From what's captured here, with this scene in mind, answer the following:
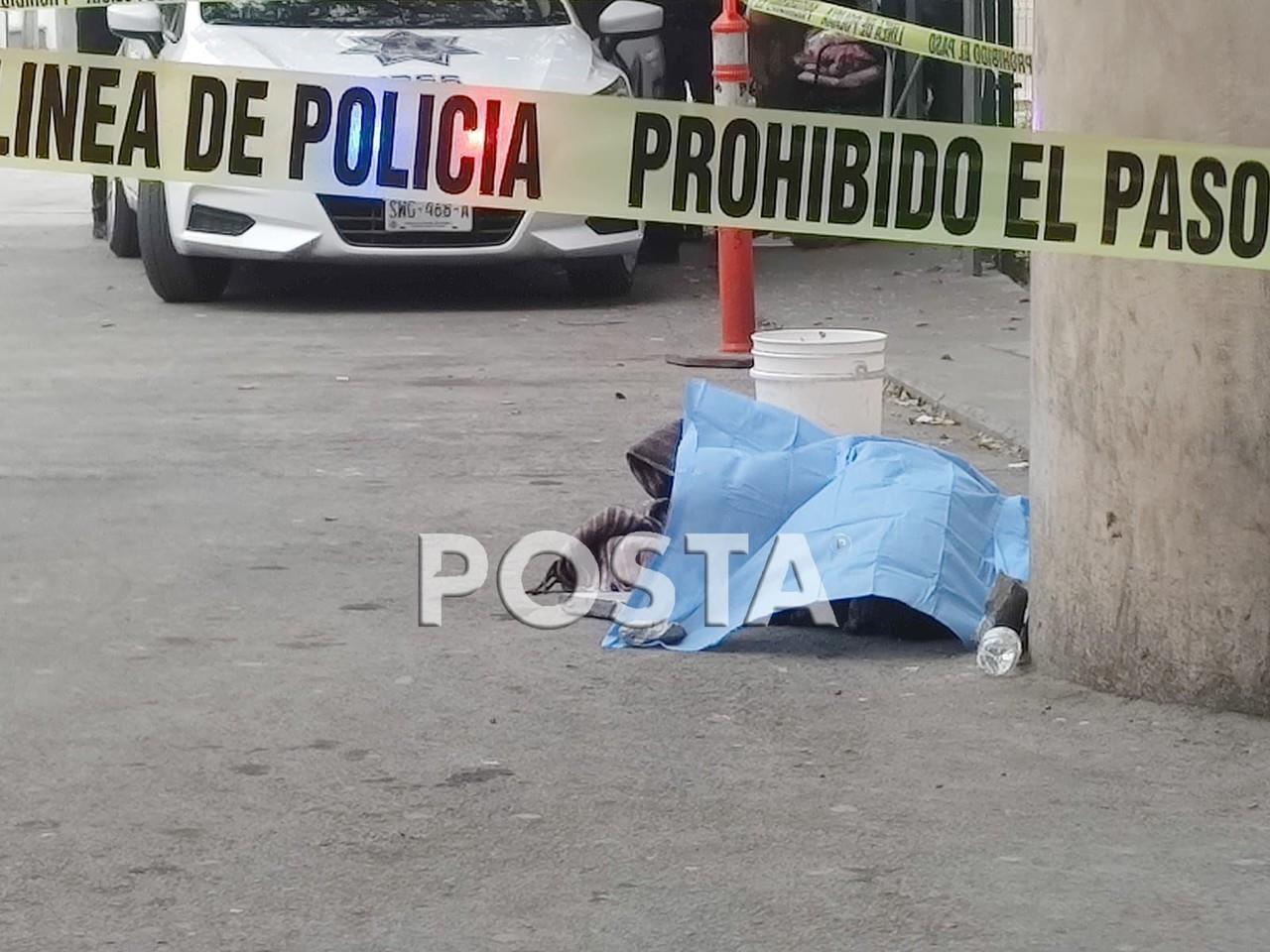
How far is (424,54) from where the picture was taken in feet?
36.6

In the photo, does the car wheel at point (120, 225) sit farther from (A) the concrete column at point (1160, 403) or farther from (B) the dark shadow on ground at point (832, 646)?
(A) the concrete column at point (1160, 403)

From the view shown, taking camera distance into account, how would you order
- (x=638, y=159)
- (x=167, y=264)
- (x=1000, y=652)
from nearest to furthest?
(x=638, y=159)
(x=1000, y=652)
(x=167, y=264)

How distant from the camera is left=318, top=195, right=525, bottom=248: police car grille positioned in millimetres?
11180

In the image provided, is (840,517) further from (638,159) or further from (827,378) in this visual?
(827,378)

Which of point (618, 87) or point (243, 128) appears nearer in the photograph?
point (243, 128)

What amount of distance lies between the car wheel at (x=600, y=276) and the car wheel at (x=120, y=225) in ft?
10.3

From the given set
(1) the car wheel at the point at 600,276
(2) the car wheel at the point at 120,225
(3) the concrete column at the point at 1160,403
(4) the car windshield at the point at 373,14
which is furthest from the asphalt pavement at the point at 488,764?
(2) the car wheel at the point at 120,225

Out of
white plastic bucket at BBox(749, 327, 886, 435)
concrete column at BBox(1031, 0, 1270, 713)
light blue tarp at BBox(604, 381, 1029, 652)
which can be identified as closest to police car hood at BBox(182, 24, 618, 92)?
white plastic bucket at BBox(749, 327, 886, 435)

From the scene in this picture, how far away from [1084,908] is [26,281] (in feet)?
34.5

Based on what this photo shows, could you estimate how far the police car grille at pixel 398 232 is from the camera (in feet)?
36.7

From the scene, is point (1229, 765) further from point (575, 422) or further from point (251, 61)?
point (251, 61)

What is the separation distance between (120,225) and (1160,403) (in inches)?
414

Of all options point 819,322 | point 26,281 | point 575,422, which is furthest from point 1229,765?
point 26,281

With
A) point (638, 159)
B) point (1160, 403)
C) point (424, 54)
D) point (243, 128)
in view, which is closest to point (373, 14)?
point (424, 54)
